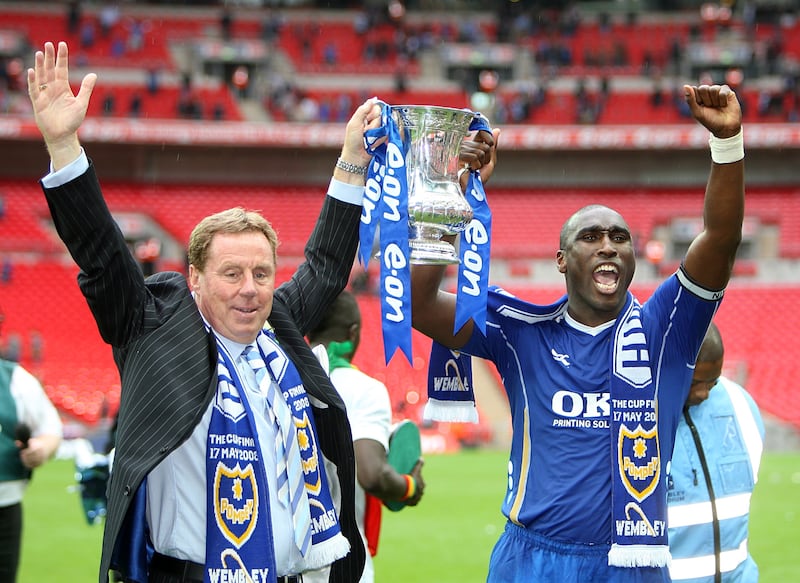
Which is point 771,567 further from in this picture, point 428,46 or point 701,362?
point 428,46

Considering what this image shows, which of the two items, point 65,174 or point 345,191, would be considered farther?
point 345,191

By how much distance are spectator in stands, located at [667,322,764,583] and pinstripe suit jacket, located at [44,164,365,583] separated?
1464 millimetres

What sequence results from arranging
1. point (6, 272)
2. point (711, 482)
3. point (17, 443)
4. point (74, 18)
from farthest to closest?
point (74, 18)
point (6, 272)
point (17, 443)
point (711, 482)

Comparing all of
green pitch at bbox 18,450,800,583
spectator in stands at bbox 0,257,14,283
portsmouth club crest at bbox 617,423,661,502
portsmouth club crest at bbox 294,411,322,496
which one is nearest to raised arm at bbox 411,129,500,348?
portsmouth club crest at bbox 617,423,661,502

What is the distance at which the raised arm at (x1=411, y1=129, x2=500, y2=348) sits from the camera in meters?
3.47

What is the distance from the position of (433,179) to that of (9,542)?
10.6 feet

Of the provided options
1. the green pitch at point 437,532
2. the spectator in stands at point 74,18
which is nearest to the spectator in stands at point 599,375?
the green pitch at point 437,532

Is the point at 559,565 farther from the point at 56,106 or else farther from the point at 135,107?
the point at 135,107

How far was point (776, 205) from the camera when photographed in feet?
95.5

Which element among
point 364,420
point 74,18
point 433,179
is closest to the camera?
point 433,179

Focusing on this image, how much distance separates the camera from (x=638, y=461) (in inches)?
128

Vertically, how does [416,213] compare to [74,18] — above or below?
below

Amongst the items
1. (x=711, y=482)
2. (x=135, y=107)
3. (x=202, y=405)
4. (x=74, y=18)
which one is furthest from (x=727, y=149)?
(x=74, y=18)

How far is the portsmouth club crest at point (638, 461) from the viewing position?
3223 millimetres
